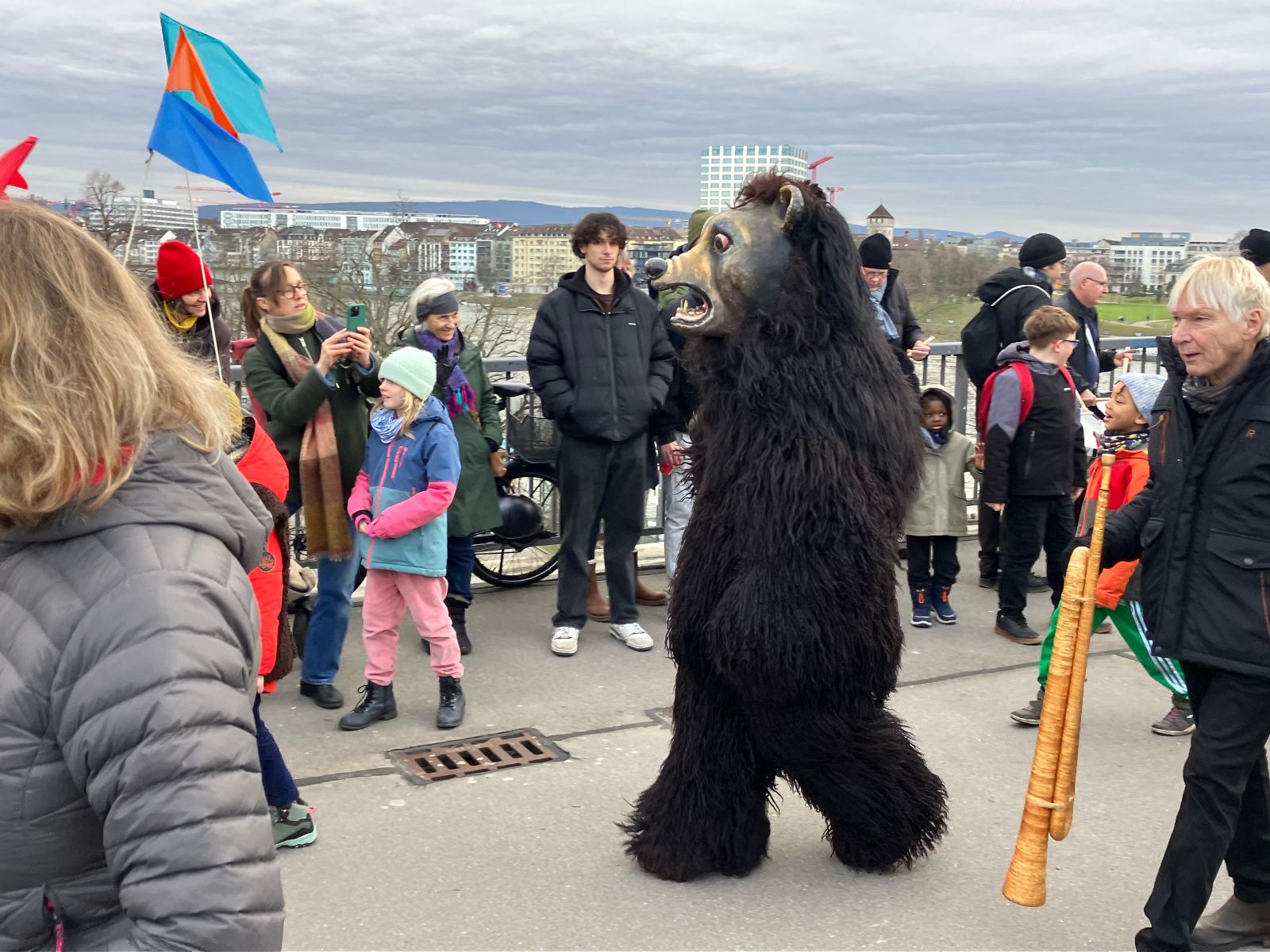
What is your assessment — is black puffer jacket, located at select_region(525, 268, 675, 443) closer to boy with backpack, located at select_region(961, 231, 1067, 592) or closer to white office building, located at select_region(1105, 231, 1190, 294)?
boy with backpack, located at select_region(961, 231, 1067, 592)

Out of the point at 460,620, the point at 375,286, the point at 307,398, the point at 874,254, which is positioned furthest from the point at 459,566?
the point at 375,286

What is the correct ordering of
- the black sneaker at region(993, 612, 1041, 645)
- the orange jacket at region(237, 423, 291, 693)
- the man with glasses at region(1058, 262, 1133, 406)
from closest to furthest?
the orange jacket at region(237, 423, 291, 693) → the black sneaker at region(993, 612, 1041, 645) → the man with glasses at region(1058, 262, 1133, 406)

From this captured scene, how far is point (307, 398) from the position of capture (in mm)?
5457

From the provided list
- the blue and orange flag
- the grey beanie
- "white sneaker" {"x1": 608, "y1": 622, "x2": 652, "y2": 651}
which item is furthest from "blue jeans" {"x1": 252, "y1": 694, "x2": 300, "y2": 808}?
the grey beanie

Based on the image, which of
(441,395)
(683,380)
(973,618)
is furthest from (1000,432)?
(441,395)

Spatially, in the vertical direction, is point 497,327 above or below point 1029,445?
above

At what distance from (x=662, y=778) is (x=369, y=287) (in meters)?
16.3

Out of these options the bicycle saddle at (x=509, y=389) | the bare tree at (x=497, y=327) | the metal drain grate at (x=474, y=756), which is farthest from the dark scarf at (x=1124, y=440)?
the bare tree at (x=497, y=327)

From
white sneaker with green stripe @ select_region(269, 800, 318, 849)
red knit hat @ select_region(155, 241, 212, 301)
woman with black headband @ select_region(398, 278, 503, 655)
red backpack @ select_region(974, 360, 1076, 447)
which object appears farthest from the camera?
red backpack @ select_region(974, 360, 1076, 447)

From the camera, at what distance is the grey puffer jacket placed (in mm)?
1587

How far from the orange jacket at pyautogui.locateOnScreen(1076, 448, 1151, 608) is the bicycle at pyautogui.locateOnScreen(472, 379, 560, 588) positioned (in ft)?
10.4

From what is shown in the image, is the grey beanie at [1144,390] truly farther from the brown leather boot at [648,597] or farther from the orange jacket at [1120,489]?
the brown leather boot at [648,597]

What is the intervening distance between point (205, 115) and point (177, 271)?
0.96 m

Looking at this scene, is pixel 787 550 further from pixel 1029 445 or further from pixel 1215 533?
pixel 1029 445
